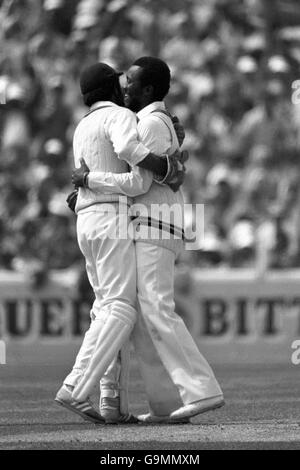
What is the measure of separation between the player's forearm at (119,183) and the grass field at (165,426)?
1.21 meters

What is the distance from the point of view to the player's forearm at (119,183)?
7.28 m

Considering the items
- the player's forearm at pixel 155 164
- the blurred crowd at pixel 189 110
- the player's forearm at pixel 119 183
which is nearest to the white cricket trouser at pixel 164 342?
the player's forearm at pixel 119 183

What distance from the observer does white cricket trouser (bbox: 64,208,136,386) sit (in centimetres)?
730

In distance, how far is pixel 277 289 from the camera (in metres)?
16.2

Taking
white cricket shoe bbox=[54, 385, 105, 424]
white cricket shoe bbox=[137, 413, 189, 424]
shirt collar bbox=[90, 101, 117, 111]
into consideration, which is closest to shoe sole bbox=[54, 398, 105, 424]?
white cricket shoe bbox=[54, 385, 105, 424]

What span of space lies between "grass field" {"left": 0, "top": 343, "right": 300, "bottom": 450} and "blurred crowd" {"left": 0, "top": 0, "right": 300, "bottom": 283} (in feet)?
11.7

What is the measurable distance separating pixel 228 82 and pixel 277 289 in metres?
2.87

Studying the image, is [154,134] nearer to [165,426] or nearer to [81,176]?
[81,176]

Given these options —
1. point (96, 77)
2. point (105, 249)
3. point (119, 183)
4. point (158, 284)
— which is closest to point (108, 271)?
point (105, 249)

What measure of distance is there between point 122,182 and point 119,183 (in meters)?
0.02

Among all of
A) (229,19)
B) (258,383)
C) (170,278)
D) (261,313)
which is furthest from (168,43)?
(170,278)

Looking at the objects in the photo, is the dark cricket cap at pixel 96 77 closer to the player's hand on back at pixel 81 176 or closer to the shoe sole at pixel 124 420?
the player's hand on back at pixel 81 176
